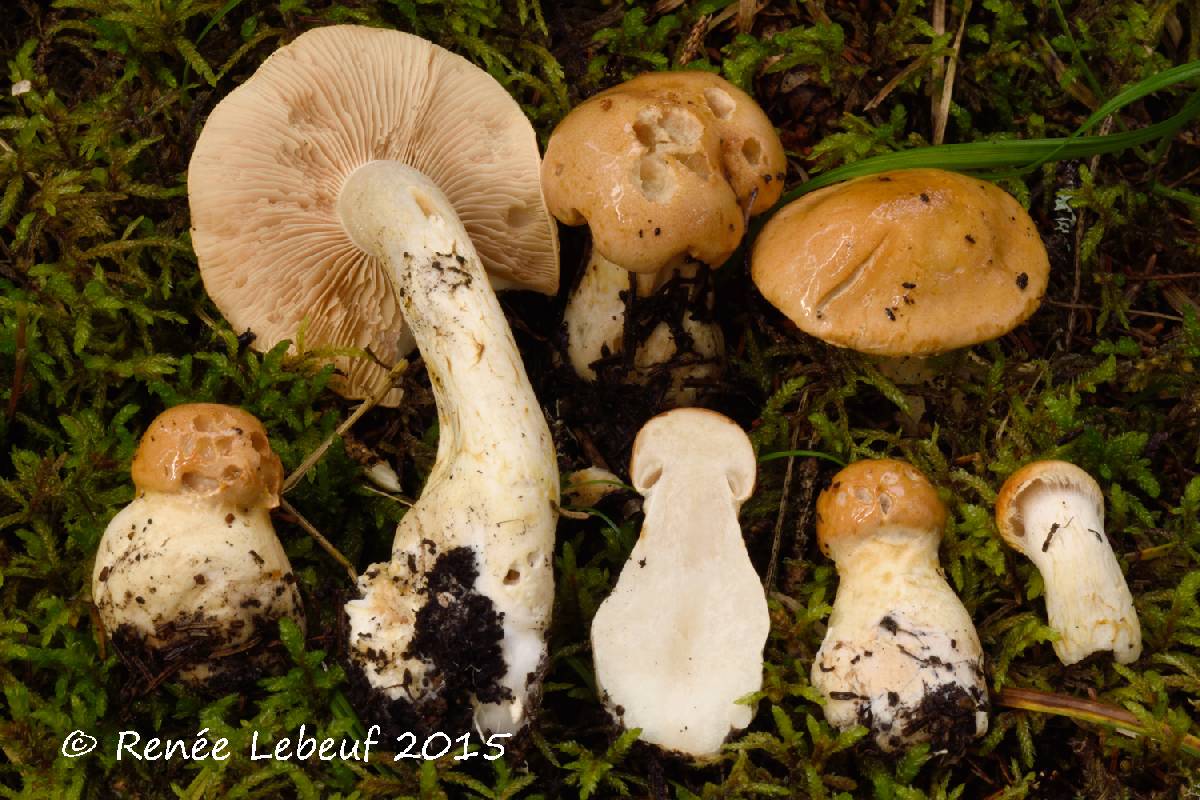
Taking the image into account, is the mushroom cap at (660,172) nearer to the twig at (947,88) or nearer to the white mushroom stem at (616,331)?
the white mushroom stem at (616,331)

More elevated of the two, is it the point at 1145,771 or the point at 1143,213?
the point at 1143,213

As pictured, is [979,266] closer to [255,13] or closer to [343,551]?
[343,551]

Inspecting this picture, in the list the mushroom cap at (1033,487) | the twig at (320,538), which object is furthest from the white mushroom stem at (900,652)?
the twig at (320,538)

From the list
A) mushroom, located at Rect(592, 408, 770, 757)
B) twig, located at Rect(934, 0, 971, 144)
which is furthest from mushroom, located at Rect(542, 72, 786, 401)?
twig, located at Rect(934, 0, 971, 144)

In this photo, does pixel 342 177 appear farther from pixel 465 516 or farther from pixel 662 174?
pixel 465 516

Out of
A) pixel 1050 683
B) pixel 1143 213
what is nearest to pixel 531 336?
pixel 1050 683

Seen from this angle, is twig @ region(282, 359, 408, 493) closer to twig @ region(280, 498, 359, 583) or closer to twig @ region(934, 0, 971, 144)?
twig @ region(280, 498, 359, 583)
